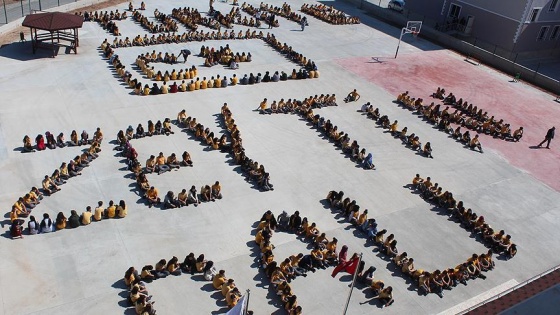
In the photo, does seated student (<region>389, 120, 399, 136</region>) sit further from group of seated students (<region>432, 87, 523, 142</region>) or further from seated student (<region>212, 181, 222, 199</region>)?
seated student (<region>212, 181, 222, 199</region>)

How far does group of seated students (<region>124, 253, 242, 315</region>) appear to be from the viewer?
15867mm

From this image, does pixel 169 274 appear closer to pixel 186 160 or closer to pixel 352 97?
pixel 186 160

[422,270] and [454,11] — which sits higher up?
→ [454,11]

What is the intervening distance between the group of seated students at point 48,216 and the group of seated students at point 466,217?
14.0 meters

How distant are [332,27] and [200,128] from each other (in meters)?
27.2

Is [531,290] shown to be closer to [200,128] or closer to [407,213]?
[407,213]

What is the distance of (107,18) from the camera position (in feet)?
139

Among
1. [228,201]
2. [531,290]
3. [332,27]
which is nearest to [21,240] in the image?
[228,201]

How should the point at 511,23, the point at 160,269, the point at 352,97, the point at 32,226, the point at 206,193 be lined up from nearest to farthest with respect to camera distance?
the point at 160,269 → the point at 32,226 → the point at 206,193 → the point at 352,97 → the point at 511,23

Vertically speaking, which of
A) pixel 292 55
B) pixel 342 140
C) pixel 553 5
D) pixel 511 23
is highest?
pixel 553 5

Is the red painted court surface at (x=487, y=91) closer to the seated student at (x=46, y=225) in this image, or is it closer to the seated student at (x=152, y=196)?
the seated student at (x=152, y=196)

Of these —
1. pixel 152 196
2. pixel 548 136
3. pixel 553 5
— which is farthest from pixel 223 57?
pixel 553 5

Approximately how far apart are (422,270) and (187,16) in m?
34.3

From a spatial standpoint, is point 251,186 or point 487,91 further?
point 487,91
